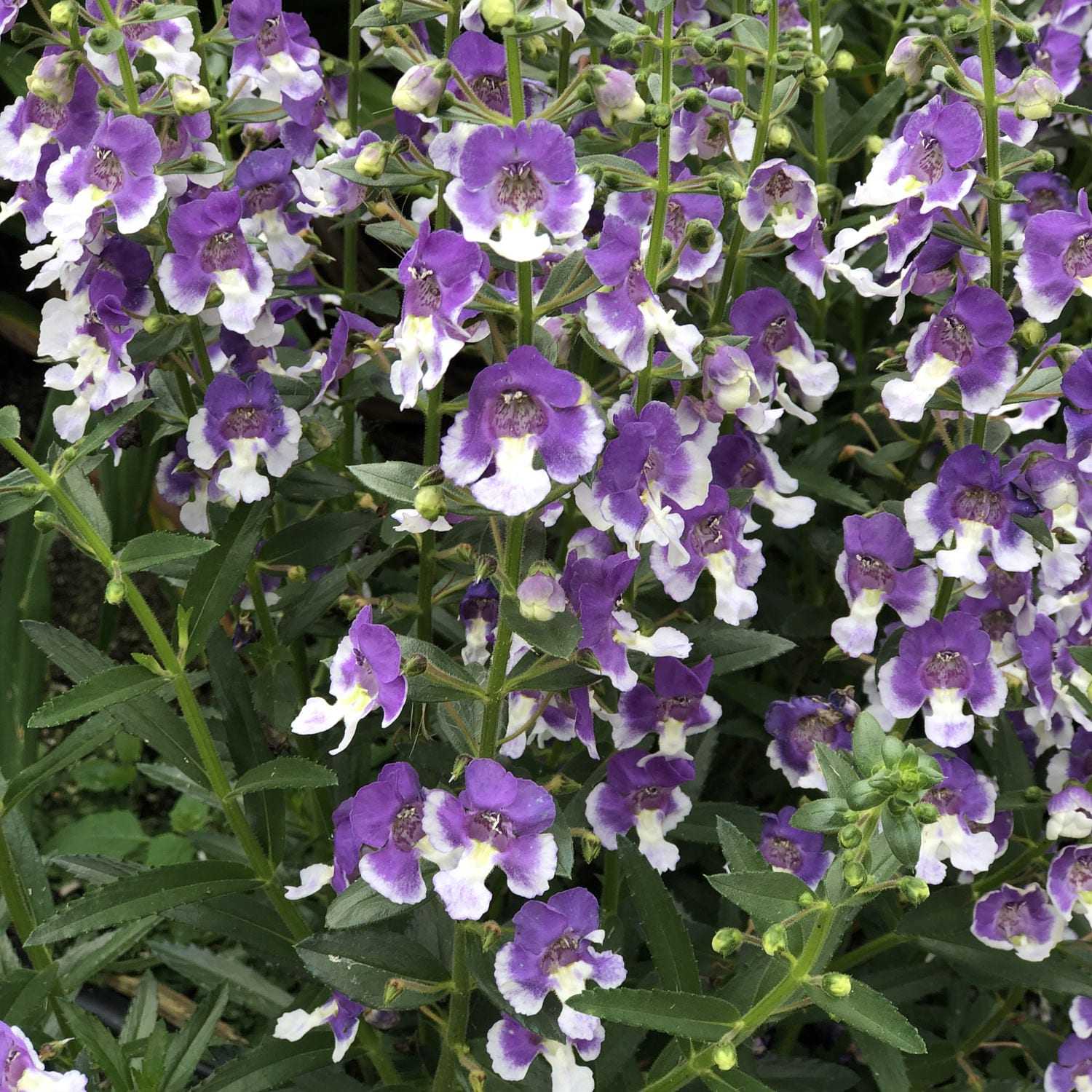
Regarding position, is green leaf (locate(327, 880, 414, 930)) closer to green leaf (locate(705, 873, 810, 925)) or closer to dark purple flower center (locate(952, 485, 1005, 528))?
green leaf (locate(705, 873, 810, 925))

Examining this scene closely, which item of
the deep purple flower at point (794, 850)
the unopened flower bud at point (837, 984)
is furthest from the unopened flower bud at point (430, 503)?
the deep purple flower at point (794, 850)

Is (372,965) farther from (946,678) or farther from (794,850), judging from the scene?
(946,678)

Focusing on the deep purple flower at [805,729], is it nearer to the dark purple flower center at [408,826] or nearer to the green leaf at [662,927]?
the green leaf at [662,927]

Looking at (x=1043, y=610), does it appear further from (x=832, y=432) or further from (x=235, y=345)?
(x=235, y=345)

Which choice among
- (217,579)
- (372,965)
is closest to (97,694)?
(217,579)

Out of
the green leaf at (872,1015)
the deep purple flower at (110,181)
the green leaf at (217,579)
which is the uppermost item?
the deep purple flower at (110,181)

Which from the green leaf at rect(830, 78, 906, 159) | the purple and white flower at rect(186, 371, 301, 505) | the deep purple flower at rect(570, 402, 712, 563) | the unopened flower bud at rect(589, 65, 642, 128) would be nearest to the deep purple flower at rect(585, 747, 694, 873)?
the deep purple flower at rect(570, 402, 712, 563)
